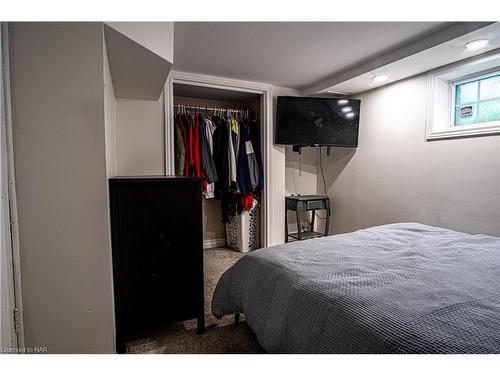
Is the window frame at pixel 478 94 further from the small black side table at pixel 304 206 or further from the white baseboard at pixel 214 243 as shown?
the white baseboard at pixel 214 243

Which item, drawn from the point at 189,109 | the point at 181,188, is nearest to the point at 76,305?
the point at 181,188

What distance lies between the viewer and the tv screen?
3.05 m

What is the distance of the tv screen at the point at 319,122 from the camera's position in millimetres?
3053

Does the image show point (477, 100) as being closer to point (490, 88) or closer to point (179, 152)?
point (490, 88)

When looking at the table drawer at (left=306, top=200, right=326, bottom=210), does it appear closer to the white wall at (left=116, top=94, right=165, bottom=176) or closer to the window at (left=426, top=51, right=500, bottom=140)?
the window at (left=426, top=51, right=500, bottom=140)

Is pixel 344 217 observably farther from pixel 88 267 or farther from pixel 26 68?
pixel 26 68

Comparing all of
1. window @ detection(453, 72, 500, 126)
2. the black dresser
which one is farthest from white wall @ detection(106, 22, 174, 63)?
window @ detection(453, 72, 500, 126)

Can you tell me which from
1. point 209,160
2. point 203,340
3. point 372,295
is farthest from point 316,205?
point 372,295

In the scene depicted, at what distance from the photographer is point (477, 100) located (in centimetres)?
225

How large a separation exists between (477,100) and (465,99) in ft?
0.31

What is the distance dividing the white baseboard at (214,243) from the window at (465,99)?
264cm

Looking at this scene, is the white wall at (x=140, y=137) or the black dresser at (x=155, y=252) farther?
the white wall at (x=140, y=137)

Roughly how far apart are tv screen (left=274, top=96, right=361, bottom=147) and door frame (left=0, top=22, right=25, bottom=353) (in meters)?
2.39

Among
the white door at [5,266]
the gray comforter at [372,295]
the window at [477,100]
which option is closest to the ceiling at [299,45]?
the window at [477,100]
